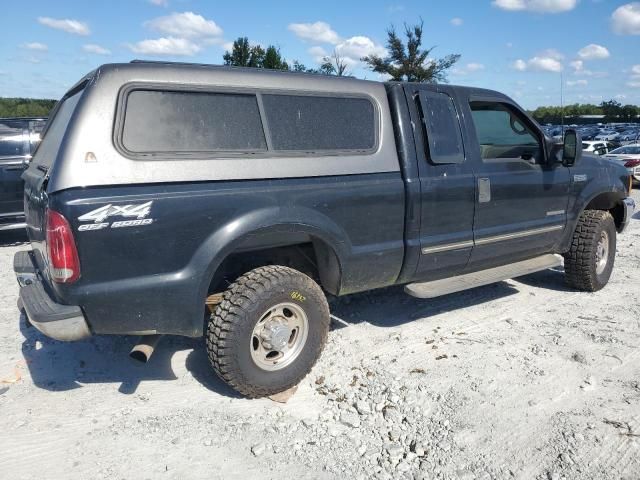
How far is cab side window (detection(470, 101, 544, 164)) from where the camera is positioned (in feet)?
15.0

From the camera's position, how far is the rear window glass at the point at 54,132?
10.6ft

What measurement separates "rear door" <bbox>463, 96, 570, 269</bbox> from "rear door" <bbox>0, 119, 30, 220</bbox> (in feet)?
20.2

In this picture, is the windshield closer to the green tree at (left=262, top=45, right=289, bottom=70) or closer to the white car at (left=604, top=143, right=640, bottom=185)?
the white car at (left=604, top=143, right=640, bottom=185)

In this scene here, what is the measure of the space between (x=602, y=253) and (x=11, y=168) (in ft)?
24.8

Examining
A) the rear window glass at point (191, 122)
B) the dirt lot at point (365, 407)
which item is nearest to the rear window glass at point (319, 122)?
the rear window glass at point (191, 122)

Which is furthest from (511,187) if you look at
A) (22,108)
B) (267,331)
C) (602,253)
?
(22,108)

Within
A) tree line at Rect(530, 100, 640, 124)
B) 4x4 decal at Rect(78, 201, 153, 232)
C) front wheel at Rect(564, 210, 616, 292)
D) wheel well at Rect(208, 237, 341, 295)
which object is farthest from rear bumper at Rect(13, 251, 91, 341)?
tree line at Rect(530, 100, 640, 124)

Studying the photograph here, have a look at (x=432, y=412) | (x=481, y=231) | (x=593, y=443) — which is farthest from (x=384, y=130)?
(x=593, y=443)

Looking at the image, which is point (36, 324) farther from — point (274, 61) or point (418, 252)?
point (274, 61)

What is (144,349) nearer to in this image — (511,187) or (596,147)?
(511,187)

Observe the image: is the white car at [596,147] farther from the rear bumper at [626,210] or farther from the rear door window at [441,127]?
the rear door window at [441,127]

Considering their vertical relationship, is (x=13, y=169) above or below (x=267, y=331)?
above

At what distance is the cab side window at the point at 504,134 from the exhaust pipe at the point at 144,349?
3.04 meters

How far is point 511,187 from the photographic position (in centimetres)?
439
